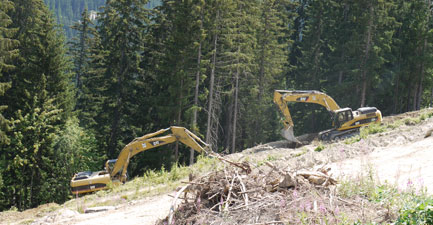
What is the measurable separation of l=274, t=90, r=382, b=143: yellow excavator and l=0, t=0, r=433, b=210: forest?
385cm

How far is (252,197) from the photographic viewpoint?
654cm

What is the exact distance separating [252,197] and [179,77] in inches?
763

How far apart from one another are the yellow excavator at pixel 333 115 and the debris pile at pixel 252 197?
1450 centimetres

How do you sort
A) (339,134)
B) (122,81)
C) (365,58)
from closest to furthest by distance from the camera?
(339,134), (122,81), (365,58)


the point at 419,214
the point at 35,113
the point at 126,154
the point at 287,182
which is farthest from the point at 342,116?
the point at 419,214

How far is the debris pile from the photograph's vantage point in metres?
5.88

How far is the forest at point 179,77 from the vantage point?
24141 mm

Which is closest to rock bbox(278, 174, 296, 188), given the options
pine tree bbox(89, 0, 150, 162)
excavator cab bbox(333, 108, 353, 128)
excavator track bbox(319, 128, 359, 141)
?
excavator track bbox(319, 128, 359, 141)

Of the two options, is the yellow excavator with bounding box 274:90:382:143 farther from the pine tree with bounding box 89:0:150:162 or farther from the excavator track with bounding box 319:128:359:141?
the pine tree with bounding box 89:0:150:162

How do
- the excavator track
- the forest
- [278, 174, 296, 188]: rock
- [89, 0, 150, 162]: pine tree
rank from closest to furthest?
[278, 174, 296, 188]: rock → the excavator track → the forest → [89, 0, 150, 162]: pine tree

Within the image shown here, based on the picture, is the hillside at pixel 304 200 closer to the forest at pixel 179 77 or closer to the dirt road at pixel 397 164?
the dirt road at pixel 397 164

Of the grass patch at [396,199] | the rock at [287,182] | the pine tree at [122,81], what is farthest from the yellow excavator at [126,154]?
the grass patch at [396,199]

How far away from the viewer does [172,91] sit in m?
A: 25.7

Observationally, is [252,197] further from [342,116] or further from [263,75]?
[263,75]
